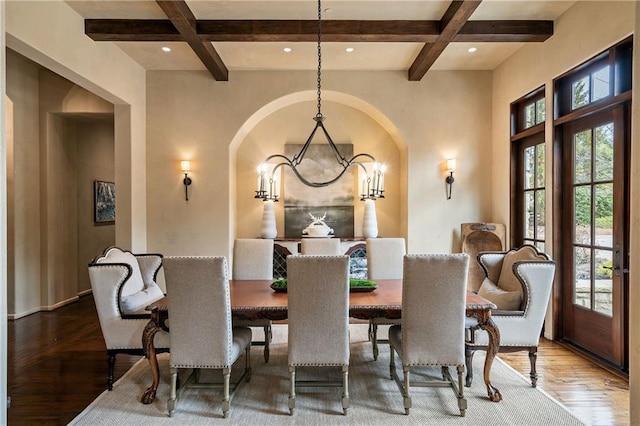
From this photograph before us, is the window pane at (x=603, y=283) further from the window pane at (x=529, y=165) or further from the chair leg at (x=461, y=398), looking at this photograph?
the chair leg at (x=461, y=398)

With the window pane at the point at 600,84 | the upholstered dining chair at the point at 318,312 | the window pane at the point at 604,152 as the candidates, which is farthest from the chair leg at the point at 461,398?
the window pane at the point at 600,84

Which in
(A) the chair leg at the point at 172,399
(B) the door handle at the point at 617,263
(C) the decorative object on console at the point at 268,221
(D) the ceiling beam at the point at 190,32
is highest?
(D) the ceiling beam at the point at 190,32

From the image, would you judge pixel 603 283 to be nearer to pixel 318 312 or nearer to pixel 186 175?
pixel 318 312

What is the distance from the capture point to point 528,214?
4.62m

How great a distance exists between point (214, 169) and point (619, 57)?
4538mm

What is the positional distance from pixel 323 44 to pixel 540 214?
318cm

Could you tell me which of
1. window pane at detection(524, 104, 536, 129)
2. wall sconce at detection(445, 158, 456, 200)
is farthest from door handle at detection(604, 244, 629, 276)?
wall sconce at detection(445, 158, 456, 200)

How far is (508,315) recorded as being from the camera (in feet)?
9.46

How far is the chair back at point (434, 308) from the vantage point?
2.42 m

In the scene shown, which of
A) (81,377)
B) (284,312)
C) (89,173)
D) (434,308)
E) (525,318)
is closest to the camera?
(434,308)

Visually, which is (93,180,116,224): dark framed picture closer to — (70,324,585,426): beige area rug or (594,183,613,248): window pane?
(70,324,585,426): beige area rug

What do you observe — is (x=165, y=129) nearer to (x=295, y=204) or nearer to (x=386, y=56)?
(x=295, y=204)

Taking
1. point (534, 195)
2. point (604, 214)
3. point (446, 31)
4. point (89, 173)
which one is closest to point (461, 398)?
point (604, 214)

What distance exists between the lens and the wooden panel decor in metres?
4.94
